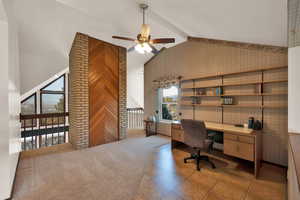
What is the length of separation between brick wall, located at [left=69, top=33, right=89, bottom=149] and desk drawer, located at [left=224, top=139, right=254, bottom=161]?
3458 millimetres

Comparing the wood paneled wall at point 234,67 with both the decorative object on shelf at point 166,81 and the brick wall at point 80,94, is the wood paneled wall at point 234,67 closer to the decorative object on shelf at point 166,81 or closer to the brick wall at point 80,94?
the decorative object on shelf at point 166,81

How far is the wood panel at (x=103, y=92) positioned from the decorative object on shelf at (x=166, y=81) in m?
1.55

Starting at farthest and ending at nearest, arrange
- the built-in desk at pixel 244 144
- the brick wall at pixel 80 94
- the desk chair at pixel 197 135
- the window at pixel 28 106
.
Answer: the window at pixel 28 106 < the brick wall at pixel 80 94 < the desk chair at pixel 197 135 < the built-in desk at pixel 244 144

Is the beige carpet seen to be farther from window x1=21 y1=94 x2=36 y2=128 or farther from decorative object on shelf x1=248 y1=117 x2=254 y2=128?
window x1=21 y1=94 x2=36 y2=128

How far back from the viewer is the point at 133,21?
354cm

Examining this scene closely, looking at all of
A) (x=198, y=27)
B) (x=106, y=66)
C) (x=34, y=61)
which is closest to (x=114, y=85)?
(x=106, y=66)

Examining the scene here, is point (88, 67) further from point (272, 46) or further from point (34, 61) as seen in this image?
Answer: point (272, 46)

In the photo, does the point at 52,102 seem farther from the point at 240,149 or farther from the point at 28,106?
the point at 240,149

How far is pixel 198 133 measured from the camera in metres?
2.65

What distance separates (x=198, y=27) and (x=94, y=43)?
9.31ft

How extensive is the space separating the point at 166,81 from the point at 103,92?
7.10 feet

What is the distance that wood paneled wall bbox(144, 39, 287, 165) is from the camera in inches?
107

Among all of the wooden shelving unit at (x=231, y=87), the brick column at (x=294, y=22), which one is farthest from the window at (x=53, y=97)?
the brick column at (x=294, y=22)

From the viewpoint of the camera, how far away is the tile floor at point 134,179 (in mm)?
1919
